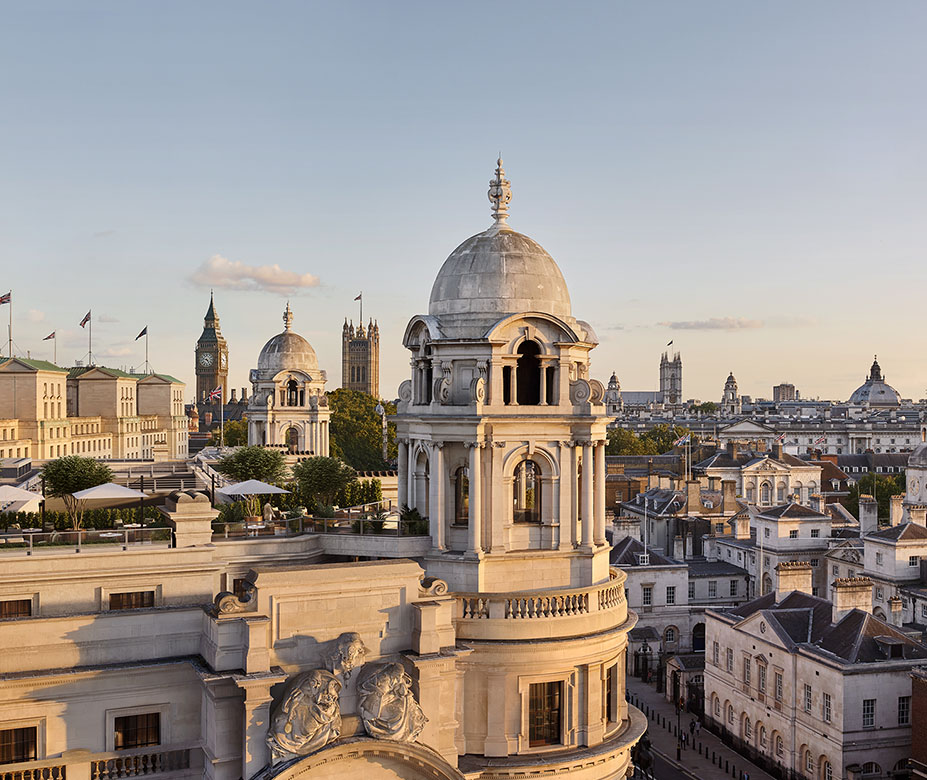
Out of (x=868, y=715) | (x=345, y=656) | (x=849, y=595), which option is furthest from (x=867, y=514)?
(x=345, y=656)

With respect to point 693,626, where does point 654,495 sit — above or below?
above

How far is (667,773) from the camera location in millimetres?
61406

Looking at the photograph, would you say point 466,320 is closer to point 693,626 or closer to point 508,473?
point 508,473

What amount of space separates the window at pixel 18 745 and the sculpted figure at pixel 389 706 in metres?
9.81

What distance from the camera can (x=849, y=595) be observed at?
6016 centimetres

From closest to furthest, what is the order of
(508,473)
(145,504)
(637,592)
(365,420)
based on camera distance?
(508,473), (145,504), (637,592), (365,420)

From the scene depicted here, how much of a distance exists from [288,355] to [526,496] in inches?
2353

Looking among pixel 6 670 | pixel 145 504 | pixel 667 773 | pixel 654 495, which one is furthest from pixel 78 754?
pixel 654 495

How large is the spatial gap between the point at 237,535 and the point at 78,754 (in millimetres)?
9375

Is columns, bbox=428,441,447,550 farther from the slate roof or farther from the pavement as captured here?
the slate roof

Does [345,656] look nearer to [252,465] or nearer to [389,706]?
[389,706]

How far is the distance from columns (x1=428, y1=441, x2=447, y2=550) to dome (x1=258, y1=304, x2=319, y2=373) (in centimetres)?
6172

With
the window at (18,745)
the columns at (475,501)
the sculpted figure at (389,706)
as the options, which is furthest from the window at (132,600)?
the columns at (475,501)

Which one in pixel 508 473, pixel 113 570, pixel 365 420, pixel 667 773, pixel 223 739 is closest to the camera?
Answer: pixel 223 739
